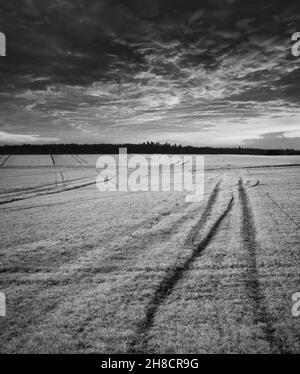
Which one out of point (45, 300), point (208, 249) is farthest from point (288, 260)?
point (45, 300)

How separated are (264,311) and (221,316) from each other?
2.22ft

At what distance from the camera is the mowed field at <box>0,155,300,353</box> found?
3.46 meters

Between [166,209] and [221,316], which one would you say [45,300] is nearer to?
[221,316]

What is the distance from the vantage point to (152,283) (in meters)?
4.82

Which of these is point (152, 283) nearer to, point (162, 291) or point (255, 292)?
point (162, 291)

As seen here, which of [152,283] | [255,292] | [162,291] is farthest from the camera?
[152,283]

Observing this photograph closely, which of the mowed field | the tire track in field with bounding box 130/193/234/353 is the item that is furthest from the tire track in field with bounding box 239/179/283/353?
the tire track in field with bounding box 130/193/234/353

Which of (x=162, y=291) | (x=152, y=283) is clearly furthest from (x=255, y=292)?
(x=152, y=283)

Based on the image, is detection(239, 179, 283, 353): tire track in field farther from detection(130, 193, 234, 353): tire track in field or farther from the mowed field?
detection(130, 193, 234, 353): tire track in field

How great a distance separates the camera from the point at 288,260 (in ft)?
18.8

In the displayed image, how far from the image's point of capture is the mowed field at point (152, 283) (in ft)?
11.3

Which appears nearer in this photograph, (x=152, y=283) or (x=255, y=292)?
(x=255, y=292)

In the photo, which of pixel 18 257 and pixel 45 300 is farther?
pixel 18 257

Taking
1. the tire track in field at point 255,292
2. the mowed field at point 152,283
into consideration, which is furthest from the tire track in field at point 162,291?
the tire track in field at point 255,292
